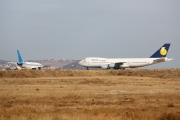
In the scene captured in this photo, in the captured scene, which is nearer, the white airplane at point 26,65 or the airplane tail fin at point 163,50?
the white airplane at point 26,65

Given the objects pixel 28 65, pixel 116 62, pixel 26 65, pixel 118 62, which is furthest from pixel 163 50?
pixel 26 65

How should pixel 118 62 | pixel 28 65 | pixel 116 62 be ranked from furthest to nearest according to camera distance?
pixel 28 65 < pixel 116 62 < pixel 118 62

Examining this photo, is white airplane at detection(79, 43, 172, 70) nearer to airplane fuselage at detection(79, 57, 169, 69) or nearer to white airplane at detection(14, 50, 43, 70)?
airplane fuselage at detection(79, 57, 169, 69)

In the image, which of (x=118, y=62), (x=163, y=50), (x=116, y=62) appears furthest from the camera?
(x=163, y=50)

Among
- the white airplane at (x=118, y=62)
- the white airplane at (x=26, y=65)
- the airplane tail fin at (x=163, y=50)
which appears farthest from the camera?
the airplane tail fin at (x=163, y=50)

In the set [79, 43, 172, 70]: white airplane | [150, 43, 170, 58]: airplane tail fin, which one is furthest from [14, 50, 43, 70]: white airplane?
[150, 43, 170, 58]: airplane tail fin

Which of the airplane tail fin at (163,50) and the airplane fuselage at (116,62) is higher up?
the airplane tail fin at (163,50)

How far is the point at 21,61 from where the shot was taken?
360 ft

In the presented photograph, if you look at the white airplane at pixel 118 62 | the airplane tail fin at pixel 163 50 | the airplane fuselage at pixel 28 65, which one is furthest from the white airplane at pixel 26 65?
the airplane tail fin at pixel 163 50

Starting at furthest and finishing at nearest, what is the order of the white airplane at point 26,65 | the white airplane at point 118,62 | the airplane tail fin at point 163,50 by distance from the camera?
1. the airplane tail fin at point 163,50
2. the white airplane at point 26,65
3. the white airplane at point 118,62

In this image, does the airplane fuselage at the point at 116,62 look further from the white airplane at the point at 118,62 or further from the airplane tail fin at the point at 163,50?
the airplane tail fin at the point at 163,50

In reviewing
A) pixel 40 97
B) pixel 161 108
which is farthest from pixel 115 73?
pixel 161 108

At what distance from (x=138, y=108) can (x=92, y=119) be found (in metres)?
6.73

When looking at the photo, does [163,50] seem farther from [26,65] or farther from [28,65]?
[26,65]
